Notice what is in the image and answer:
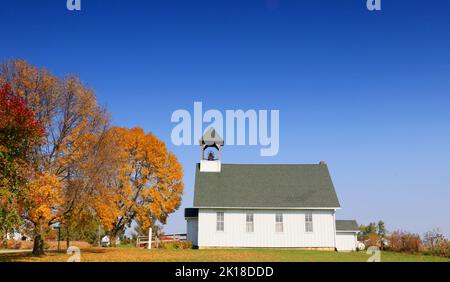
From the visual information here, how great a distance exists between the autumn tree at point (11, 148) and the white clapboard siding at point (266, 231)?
18.9 meters

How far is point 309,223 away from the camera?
37.5 metres

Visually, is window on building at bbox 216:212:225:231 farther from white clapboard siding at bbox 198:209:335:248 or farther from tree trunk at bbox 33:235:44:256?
tree trunk at bbox 33:235:44:256

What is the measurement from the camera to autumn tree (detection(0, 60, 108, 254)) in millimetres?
25938

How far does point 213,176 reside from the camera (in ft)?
138

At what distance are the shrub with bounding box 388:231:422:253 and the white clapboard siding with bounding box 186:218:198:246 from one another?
17.2 meters

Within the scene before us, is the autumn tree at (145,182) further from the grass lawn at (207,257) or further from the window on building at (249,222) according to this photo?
the grass lawn at (207,257)

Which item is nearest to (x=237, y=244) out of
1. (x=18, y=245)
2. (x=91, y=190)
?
(x=91, y=190)

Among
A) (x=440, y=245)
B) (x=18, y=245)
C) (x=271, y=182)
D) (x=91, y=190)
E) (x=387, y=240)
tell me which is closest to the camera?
(x=91, y=190)

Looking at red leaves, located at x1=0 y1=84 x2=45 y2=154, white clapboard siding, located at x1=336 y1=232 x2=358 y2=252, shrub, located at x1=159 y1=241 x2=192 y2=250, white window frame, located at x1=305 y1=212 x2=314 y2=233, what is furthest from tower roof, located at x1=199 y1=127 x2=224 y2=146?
red leaves, located at x1=0 y1=84 x2=45 y2=154

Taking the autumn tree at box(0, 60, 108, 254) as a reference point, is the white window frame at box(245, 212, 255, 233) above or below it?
below
